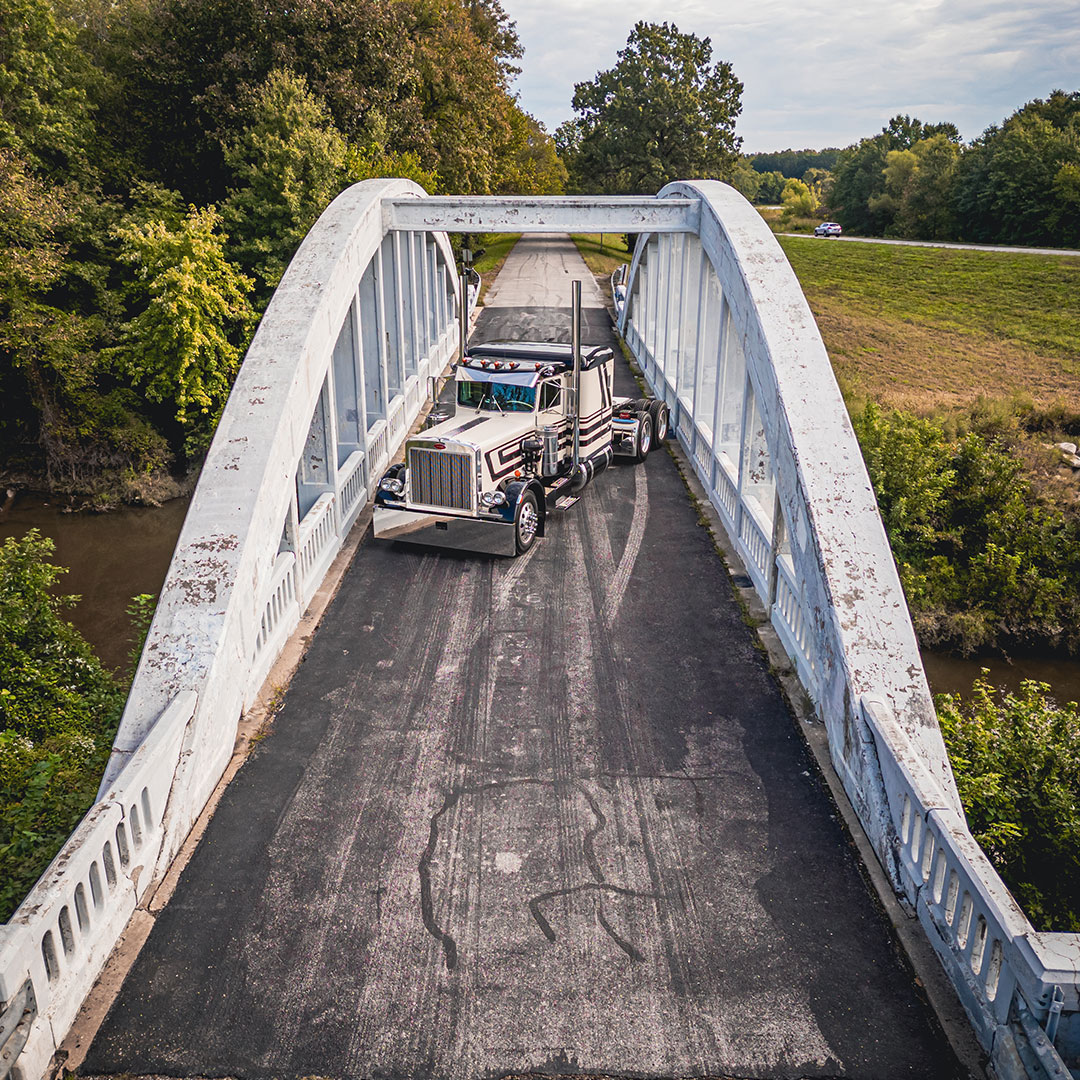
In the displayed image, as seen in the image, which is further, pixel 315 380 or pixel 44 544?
pixel 44 544

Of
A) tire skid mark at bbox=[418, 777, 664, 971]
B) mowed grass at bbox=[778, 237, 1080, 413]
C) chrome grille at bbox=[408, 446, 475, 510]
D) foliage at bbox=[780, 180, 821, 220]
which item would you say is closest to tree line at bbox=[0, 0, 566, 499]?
chrome grille at bbox=[408, 446, 475, 510]

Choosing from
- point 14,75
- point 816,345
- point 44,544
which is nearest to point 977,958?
point 816,345

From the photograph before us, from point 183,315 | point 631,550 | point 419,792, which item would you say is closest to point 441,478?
point 631,550

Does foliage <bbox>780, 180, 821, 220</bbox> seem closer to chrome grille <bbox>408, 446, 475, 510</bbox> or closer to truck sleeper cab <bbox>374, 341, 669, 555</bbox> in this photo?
truck sleeper cab <bbox>374, 341, 669, 555</bbox>

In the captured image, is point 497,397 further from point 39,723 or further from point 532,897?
point 532,897

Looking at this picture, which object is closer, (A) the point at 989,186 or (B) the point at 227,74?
(B) the point at 227,74

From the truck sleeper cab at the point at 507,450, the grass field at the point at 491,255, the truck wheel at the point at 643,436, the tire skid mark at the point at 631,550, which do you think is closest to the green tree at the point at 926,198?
the grass field at the point at 491,255

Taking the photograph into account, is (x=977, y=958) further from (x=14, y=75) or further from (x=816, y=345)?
(x=14, y=75)
